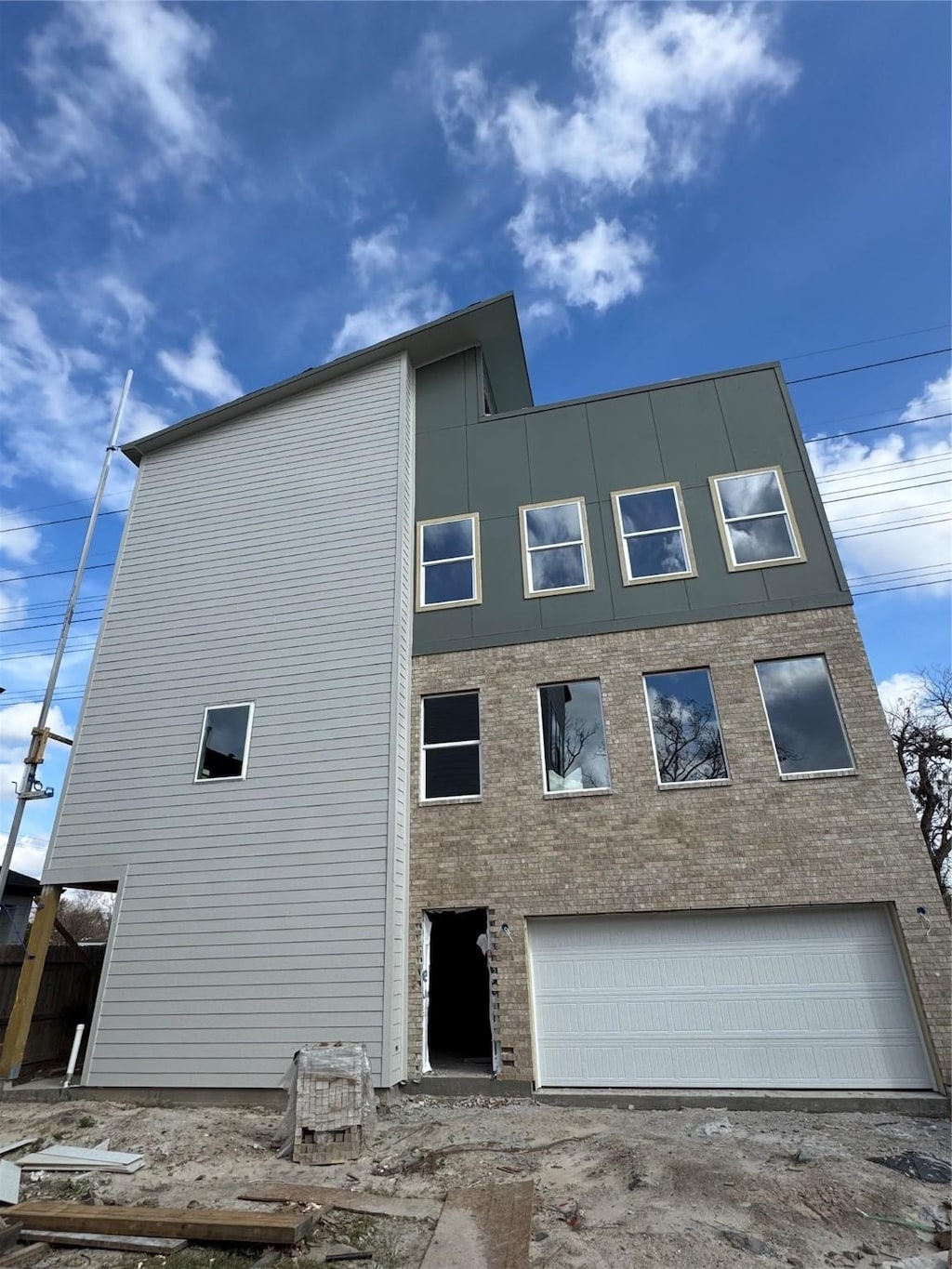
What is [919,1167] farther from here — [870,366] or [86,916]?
[86,916]

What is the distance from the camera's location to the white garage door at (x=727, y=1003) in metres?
7.20

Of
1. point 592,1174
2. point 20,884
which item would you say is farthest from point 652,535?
point 20,884

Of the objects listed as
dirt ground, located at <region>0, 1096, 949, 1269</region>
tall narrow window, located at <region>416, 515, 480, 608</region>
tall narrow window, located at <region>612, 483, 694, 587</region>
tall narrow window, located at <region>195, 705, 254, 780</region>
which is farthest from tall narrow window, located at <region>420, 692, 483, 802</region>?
dirt ground, located at <region>0, 1096, 949, 1269</region>

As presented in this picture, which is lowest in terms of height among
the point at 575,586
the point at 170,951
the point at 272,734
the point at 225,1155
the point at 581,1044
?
the point at 225,1155

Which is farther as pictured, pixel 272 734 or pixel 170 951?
pixel 272 734

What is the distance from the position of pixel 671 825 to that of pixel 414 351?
9620 millimetres

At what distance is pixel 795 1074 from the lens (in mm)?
7195

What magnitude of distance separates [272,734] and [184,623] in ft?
9.34

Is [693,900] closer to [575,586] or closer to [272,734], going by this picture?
[575,586]

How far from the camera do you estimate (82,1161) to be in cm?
575

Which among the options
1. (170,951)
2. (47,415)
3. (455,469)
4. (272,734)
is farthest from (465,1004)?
(47,415)

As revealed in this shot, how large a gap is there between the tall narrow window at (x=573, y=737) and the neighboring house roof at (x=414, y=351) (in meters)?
7.07

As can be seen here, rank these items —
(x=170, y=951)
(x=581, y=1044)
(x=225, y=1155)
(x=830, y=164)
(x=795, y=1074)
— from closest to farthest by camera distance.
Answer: (x=225, y=1155) → (x=795, y=1074) → (x=581, y=1044) → (x=170, y=951) → (x=830, y=164)

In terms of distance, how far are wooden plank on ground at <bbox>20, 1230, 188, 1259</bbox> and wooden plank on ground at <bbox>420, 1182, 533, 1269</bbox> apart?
165cm
